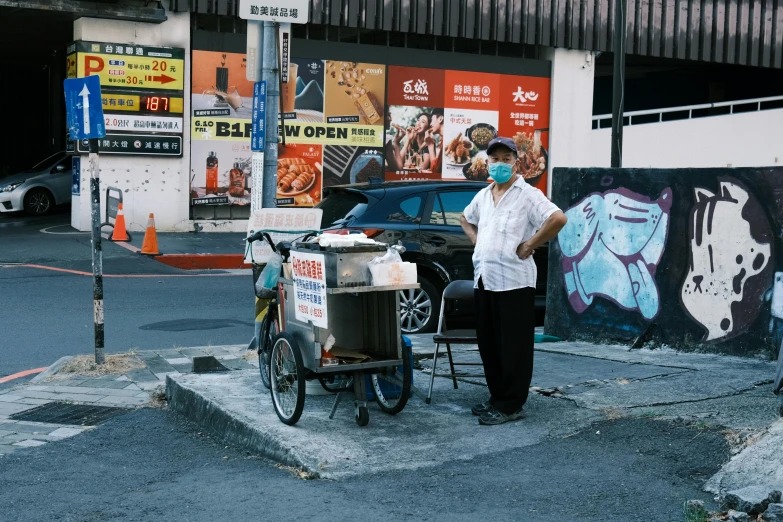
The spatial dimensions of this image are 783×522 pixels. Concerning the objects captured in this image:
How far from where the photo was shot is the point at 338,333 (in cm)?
661

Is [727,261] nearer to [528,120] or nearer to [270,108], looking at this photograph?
[270,108]

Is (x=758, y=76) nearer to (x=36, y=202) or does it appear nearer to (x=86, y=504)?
(x=36, y=202)

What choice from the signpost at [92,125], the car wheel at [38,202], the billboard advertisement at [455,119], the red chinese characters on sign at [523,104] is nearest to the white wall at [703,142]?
the red chinese characters on sign at [523,104]

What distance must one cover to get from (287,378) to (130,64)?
14305 millimetres

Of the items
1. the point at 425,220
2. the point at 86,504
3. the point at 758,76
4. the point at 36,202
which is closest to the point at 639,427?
the point at 86,504

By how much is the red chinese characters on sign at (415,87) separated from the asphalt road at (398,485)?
52.9 ft

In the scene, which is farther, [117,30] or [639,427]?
[117,30]

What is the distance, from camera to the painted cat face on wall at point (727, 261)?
7801 millimetres

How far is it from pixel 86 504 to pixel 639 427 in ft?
10.3

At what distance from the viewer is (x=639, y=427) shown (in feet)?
19.6

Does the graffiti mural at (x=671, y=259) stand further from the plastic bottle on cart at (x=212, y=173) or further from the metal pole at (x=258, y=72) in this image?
the plastic bottle on cart at (x=212, y=173)

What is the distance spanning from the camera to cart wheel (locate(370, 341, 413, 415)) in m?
6.34

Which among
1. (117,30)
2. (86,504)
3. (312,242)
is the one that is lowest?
(86,504)

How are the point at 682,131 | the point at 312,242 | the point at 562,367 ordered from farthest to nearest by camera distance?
the point at 682,131
the point at 562,367
the point at 312,242
